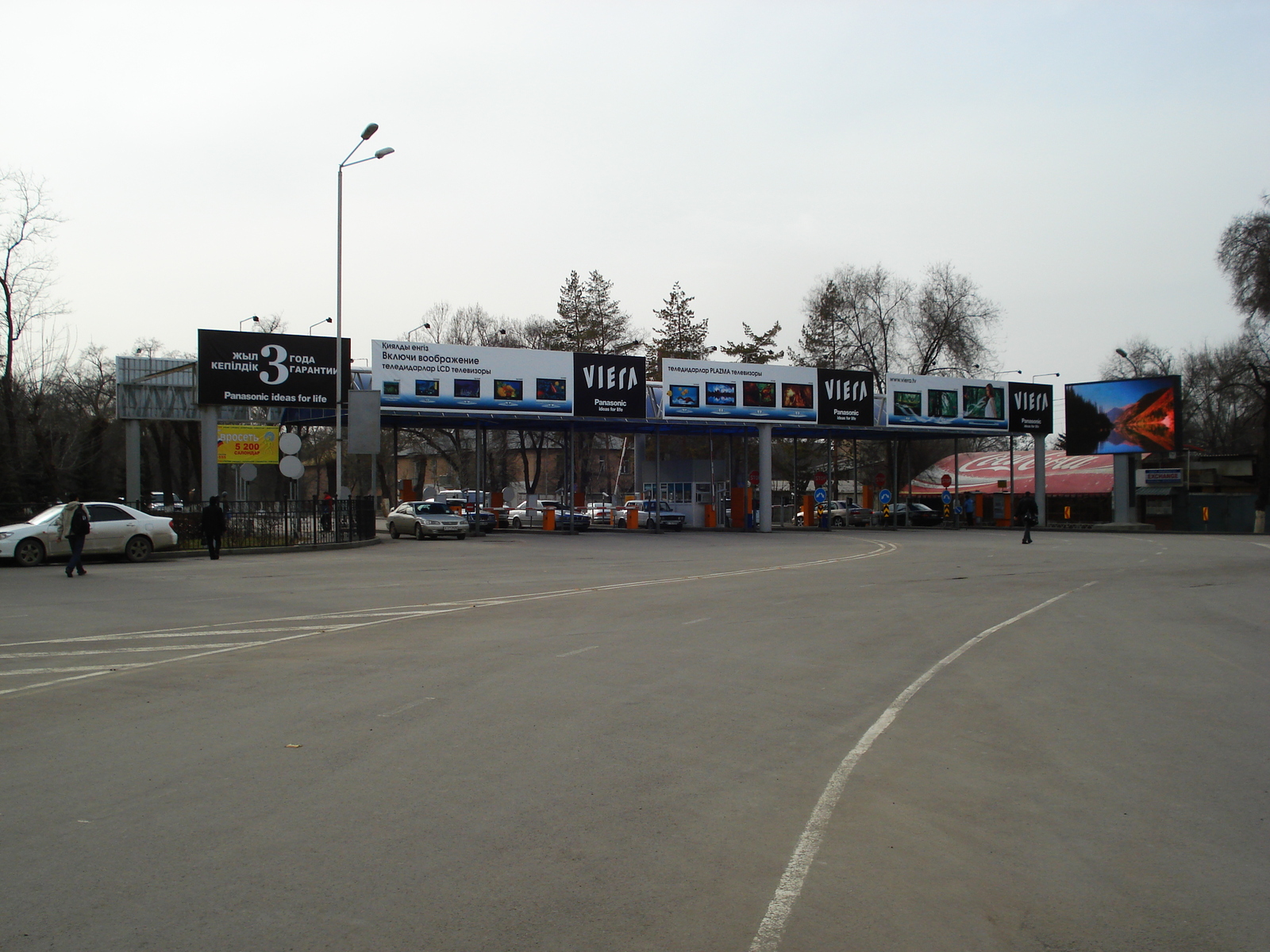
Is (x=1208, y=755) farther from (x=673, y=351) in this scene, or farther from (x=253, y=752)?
(x=673, y=351)

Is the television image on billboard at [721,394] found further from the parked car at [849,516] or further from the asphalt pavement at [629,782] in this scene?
the asphalt pavement at [629,782]

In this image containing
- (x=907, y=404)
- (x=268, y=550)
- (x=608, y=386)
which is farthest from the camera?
(x=907, y=404)

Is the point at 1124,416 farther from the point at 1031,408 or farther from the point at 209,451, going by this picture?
the point at 209,451

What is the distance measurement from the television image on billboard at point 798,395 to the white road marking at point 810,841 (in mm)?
41330

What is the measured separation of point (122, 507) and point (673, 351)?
51893 mm

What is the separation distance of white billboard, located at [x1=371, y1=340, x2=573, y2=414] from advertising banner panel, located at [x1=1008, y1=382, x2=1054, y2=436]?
27618 millimetres

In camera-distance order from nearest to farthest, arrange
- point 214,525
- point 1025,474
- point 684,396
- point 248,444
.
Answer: point 214,525, point 684,396, point 248,444, point 1025,474

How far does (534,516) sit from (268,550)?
24.1m

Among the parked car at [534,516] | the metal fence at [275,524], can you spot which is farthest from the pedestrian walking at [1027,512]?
the metal fence at [275,524]

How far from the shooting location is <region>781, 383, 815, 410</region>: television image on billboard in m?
50.4

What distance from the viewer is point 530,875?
4.75 metres

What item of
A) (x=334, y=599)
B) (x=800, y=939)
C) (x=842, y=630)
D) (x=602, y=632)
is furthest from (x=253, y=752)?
(x=334, y=599)

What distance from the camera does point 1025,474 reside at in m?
72.1

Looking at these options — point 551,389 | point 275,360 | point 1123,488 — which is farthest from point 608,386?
point 1123,488
